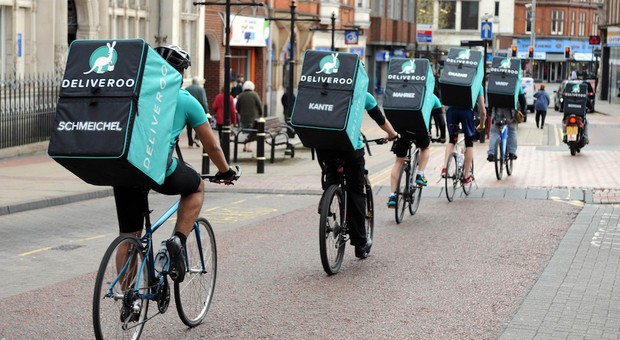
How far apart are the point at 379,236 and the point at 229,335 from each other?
16.0 ft

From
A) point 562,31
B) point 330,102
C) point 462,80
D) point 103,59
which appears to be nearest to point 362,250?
point 330,102

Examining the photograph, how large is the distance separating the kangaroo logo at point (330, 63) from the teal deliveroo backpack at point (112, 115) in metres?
3.24

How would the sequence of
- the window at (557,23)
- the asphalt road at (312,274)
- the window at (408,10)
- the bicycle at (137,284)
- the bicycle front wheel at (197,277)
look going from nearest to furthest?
the bicycle at (137,284)
the bicycle front wheel at (197,277)
the asphalt road at (312,274)
the window at (408,10)
the window at (557,23)

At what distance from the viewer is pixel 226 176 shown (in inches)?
277

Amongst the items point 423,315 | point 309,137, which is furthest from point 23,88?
point 423,315

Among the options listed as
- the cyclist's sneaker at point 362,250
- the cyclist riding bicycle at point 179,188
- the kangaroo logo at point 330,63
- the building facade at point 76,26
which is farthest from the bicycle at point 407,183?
the building facade at point 76,26

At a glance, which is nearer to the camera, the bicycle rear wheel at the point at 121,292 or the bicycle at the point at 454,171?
the bicycle rear wheel at the point at 121,292

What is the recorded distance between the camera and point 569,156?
2417cm

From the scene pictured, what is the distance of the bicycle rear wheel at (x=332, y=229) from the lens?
9055 millimetres

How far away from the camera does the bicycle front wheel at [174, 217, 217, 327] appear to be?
7191mm

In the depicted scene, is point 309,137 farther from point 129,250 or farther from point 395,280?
Answer: point 129,250

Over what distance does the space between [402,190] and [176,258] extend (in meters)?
6.64

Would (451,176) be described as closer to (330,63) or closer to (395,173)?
(395,173)

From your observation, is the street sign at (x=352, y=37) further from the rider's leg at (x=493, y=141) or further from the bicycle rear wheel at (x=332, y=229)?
the bicycle rear wheel at (x=332, y=229)
